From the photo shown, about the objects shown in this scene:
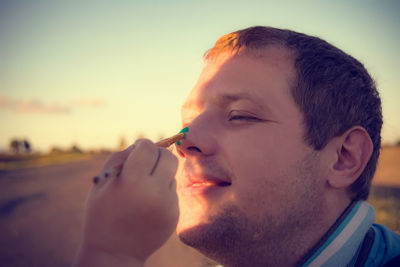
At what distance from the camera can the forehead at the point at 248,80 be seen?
6.27 feet

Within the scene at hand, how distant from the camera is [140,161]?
4.29ft

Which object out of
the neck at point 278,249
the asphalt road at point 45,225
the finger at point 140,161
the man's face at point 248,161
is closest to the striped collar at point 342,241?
the neck at point 278,249

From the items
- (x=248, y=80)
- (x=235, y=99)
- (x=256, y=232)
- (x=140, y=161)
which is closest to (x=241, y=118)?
(x=235, y=99)

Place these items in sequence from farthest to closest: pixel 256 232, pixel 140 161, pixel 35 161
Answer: pixel 35 161
pixel 256 232
pixel 140 161

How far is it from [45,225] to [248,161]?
241 inches

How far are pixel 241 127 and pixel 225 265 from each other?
979 millimetres

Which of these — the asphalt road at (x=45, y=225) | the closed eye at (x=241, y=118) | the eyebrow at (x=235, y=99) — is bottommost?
the asphalt road at (x=45, y=225)

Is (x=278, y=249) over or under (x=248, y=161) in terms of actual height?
under

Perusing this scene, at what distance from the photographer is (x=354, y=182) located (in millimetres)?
2219

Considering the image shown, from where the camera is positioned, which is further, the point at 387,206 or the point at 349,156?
the point at 387,206

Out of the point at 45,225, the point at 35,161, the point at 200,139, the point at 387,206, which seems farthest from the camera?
the point at 35,161

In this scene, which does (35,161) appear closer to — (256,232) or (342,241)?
(256,232)

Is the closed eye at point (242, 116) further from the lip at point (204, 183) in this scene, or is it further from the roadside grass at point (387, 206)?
the roadside grass at point (387, 206)

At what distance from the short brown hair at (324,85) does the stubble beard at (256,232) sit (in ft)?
1.19
